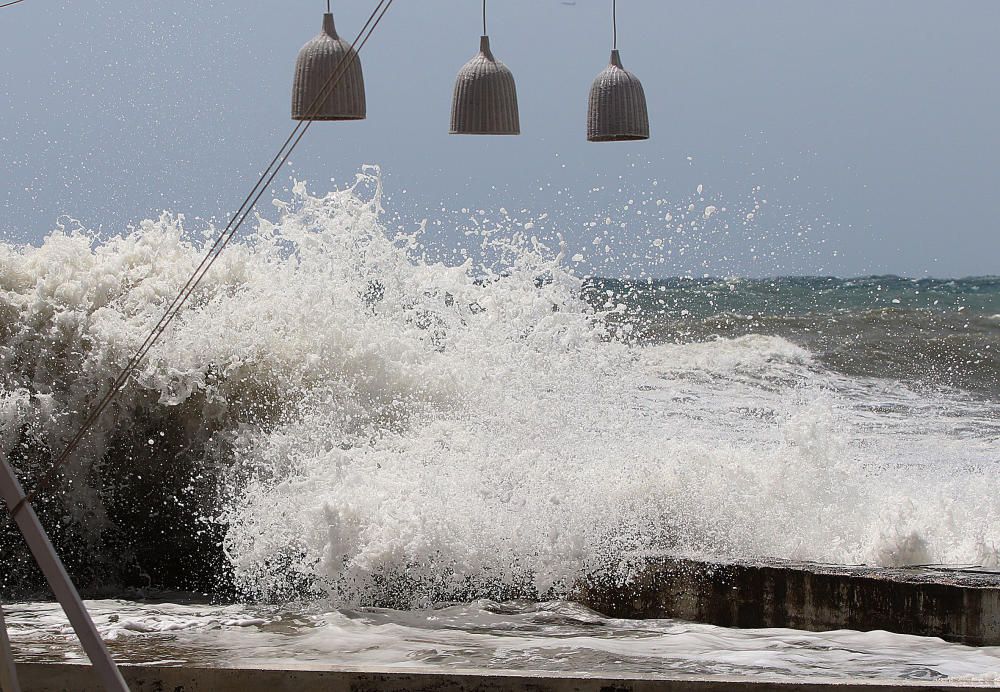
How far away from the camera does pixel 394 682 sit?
3098 mm

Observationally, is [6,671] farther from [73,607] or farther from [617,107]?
[617,107]

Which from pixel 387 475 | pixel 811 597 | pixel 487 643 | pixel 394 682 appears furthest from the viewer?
pixel 387 475

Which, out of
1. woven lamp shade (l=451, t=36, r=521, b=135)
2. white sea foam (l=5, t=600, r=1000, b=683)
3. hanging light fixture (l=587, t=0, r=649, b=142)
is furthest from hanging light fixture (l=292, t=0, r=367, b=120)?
white sea foam (l=5, t=600, r=1000, b=683)

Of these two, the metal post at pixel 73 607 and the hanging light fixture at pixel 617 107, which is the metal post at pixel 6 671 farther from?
the hanging light fixture at pixel 617 107

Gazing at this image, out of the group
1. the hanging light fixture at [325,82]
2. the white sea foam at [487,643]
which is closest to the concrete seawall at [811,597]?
the white sea foam at [487,643]

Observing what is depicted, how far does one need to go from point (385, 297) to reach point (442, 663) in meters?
3.69

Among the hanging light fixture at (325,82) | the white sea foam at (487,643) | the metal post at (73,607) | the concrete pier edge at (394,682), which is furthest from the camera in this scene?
the hanging light fixture at (325,82)

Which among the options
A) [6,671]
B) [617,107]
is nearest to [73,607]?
[6,671]

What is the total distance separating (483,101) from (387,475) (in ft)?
5.47

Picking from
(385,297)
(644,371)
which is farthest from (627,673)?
(644,371)

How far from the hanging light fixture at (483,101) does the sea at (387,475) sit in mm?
1396

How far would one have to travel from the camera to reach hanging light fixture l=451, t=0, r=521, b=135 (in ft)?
15.5

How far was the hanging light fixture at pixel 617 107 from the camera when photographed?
4965mm

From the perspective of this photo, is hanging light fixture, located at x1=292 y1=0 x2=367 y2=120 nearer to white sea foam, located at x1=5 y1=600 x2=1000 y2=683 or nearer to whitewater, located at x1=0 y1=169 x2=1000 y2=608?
whitewater, located at x1=0 y1=169 x2=1000 y2=608
